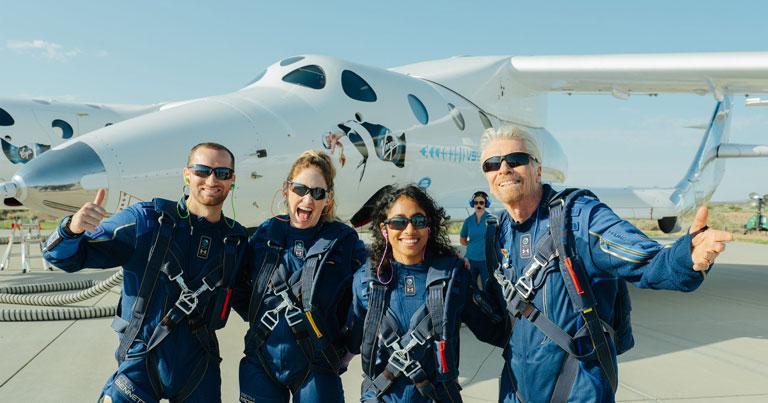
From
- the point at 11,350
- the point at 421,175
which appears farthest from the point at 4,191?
the point at 421,175

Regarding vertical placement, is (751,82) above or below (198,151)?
above

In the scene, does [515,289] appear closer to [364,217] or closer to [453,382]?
[453,382]

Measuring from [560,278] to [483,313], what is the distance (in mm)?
467

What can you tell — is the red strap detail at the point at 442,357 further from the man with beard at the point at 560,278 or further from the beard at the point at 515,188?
the beard at the point at 515,188

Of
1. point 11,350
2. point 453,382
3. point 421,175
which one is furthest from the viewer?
point 421,175

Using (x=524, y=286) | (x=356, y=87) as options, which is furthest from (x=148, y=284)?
(x=356, y=87)

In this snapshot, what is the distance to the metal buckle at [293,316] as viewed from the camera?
103 inches

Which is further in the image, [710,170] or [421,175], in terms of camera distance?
[710,170]

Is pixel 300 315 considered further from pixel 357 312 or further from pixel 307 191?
pixel 307 191

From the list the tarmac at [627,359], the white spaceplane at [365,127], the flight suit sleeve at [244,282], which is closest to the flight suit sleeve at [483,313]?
the flight suit sleeve at [244,282]

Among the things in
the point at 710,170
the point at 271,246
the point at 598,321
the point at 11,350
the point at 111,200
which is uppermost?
the point at 710,170

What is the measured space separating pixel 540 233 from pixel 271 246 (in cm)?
126

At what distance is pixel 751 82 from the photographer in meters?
9.25

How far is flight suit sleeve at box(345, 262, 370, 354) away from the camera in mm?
2657
